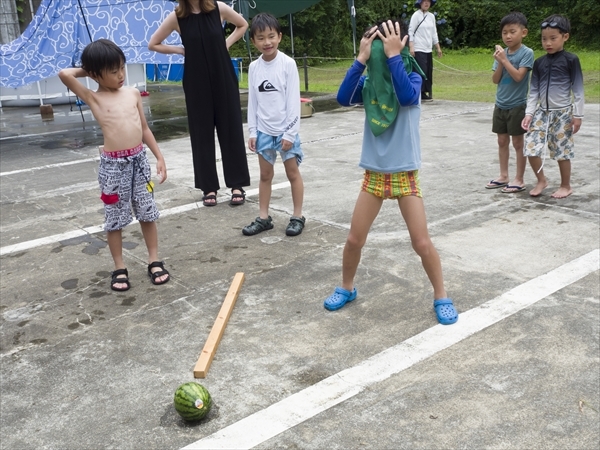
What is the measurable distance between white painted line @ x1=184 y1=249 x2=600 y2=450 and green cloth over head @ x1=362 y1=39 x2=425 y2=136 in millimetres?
1166

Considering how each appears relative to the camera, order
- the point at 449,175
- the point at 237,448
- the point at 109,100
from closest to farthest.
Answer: the point at 237,448, the point at 109,100, the point at 449,175

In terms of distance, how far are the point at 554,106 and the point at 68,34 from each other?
8401 millimetres

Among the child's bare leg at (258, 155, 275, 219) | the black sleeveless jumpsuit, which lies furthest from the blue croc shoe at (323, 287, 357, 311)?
the black sleeveless jumpsuit

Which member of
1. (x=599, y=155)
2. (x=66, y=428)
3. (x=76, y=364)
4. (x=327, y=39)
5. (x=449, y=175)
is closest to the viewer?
(x=66, y=428)

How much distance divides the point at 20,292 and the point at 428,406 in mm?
2890

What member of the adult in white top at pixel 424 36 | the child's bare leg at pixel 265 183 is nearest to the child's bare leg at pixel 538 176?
the child's bare leg at pixel 265 183

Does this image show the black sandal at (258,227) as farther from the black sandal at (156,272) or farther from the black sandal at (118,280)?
the black sandal at (118,280)

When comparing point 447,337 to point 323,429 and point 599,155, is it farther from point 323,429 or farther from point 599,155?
point 599,155

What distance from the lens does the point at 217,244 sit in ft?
17.0

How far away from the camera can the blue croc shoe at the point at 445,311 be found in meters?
3.65

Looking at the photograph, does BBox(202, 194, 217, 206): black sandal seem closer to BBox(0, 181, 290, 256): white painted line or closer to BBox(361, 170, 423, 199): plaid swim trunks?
BBox(0, 181, 290, 256): white painted line

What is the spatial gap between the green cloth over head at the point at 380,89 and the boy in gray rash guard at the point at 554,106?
9.29 ft

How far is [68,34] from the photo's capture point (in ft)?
36.3

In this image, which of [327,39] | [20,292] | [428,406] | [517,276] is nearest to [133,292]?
[20,292]
